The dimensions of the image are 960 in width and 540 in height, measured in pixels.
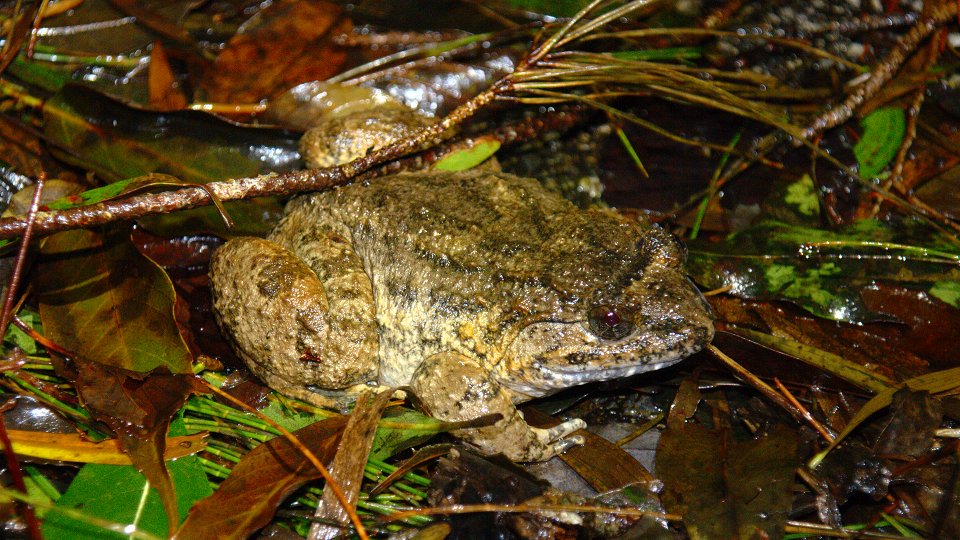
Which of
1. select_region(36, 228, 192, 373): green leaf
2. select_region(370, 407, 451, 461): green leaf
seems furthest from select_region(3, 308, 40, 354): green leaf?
select_region(370, 407, 451, 461): green leaf

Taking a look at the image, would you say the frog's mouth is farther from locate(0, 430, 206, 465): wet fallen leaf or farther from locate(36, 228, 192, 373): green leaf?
locate(36, 228, 192, 373): green leaf

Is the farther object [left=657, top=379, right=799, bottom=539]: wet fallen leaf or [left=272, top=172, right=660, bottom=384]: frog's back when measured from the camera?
[left=272, top=172, right=660, bottom=384]: frog's back

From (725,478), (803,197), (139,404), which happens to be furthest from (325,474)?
(803,197)

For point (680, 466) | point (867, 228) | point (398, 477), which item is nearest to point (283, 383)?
point (398, 477)

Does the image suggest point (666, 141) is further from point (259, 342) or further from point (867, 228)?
point (259, 342)

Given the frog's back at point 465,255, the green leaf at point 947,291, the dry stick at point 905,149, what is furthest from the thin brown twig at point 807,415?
the dry stick at point 905,149

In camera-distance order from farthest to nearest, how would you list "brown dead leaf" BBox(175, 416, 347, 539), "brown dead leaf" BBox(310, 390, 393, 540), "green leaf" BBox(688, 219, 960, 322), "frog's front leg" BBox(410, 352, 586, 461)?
"green leaf" BBox(688, 219, 960, 322)
"frog's front leg" BBox(410, 352, 586, 461)
"brown dead leaf" BBox(310, 390, 393, 540)
"brown dead leaf" BBox(175, 416, 347, 539)

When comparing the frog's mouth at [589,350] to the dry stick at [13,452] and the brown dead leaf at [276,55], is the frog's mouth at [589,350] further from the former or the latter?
the brown dead leaf at [276,55]
